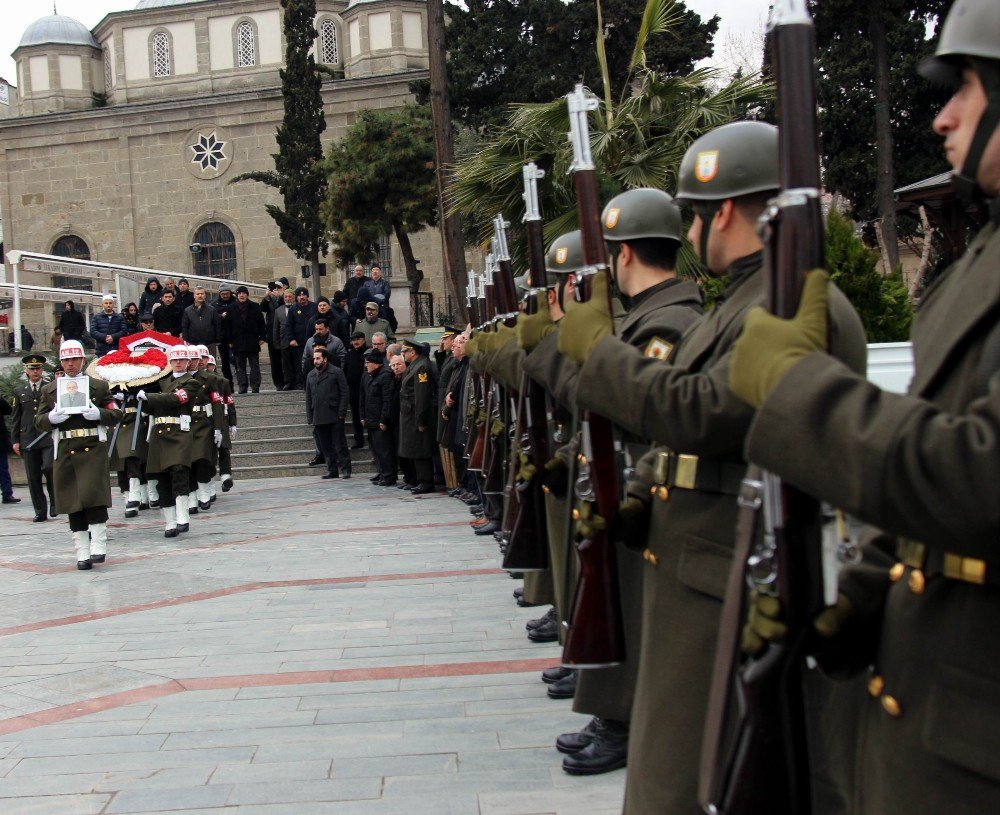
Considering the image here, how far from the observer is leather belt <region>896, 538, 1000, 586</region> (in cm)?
164

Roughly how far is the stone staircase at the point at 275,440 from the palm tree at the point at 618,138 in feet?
23.7

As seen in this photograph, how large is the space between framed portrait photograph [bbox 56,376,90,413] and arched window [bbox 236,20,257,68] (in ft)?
123

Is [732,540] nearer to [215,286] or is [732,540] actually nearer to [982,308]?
[982,308]

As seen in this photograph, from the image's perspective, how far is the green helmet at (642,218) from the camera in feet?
12.4

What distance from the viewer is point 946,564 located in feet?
5.63

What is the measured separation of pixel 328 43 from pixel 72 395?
36.9 meters

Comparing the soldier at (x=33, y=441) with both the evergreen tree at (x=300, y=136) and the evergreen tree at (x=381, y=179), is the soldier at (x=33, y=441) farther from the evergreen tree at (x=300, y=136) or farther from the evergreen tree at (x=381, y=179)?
the evergreen tree at (x=300, y=136)

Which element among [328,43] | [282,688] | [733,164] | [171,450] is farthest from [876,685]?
[328,43]

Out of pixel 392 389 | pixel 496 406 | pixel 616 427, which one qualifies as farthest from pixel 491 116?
pixel 616 427

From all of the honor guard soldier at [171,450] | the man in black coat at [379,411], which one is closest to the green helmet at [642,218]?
the honor guard soldier at [171,450]

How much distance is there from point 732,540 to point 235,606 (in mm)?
5662

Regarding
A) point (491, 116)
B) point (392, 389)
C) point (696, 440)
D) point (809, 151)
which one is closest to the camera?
point (809, 151)

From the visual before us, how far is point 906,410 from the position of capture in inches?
62.9

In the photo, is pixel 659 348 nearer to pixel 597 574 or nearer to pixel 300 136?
pixel 597 574
